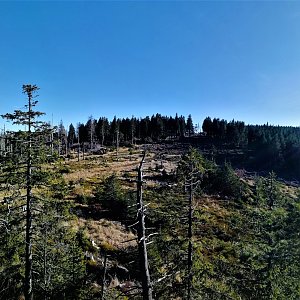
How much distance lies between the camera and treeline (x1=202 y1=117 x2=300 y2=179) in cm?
10856

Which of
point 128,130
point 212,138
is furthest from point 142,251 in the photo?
point 212,138

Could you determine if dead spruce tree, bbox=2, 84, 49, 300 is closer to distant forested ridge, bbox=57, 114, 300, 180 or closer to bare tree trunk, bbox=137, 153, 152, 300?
bare tree trunk, bbox=137, 153, 152, 300

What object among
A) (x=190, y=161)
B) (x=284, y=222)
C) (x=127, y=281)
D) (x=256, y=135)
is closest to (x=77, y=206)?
(x=127, y=281)

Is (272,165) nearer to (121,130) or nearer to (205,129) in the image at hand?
(205,129)

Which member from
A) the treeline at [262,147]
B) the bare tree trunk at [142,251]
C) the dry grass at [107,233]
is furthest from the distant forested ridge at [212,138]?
the bare tree trunk at [142,251]

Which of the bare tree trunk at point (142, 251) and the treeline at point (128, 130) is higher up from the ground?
the treeline at point (128, 130)

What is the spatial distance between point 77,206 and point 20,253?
1993cm

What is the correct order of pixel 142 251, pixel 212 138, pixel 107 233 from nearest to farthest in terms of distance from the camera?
pixel 142 251 → pixel 107 233 → pixel 212 138

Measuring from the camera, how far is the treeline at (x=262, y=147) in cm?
10856

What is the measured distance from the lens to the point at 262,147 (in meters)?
123

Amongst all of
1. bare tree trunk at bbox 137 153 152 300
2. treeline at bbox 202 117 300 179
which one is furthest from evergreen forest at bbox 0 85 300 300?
treeline at bbox 202 117 300 179

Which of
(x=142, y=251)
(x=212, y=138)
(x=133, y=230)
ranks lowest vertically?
(x=133, y=230)

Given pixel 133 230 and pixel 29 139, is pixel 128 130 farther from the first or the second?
pixel 29 139

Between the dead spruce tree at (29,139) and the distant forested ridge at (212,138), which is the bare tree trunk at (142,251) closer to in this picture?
the dead spruce tree at (29,139)
